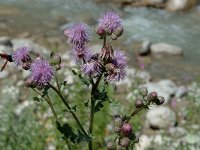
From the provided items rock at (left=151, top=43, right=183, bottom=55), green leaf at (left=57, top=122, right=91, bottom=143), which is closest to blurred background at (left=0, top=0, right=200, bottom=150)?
rock at (left=151, top=43, right=183, bottom=55)

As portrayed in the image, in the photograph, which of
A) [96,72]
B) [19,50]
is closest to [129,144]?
[96,72]

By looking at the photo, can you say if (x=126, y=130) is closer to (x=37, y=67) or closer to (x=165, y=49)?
(x=37, y=67)

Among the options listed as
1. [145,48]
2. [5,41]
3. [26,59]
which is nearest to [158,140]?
[26,59]

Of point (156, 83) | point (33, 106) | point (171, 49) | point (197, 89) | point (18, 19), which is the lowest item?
point (33, 106)

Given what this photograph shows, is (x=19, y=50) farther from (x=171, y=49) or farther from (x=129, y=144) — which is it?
(x=171, y=49)

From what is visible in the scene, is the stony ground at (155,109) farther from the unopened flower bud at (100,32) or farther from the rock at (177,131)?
the unopened flower bud at (100,32)

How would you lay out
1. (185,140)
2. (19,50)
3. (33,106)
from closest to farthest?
(19,50) → (185,140) → (33,106)
